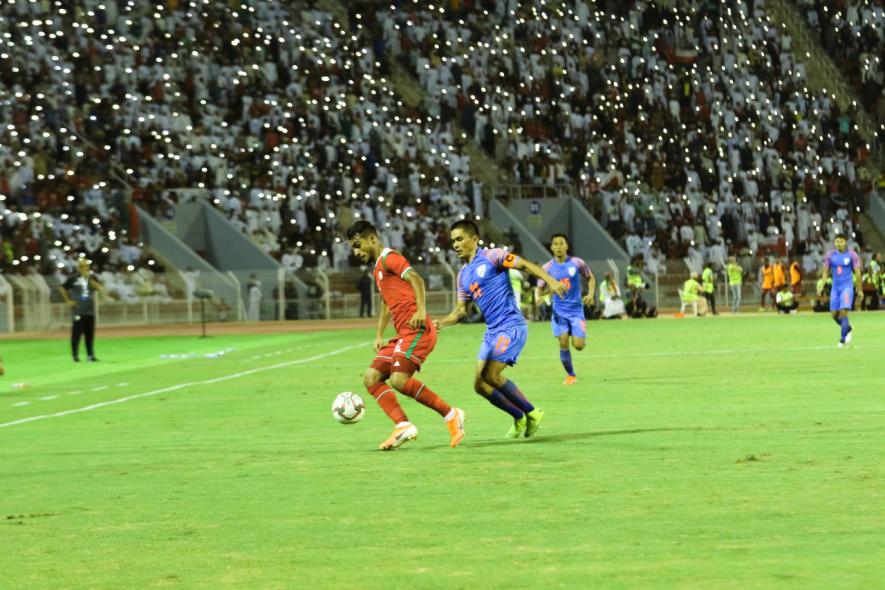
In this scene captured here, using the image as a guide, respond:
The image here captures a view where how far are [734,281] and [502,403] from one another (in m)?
40.6

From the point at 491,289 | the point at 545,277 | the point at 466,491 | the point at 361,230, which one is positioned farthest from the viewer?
the point at 491,289

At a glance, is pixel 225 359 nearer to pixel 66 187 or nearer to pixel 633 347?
pixel 633 347

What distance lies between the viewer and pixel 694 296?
2012 inches

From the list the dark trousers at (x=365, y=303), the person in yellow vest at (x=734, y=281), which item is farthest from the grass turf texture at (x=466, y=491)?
the person in yellow vest at (x=734, y=281)

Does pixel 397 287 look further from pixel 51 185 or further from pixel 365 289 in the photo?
pixel 365 289

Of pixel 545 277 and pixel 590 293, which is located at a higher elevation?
pixel 545 277

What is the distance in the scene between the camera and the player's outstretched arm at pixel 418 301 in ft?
43.7

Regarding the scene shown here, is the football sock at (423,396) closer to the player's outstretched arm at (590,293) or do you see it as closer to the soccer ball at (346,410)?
the soccer ball at (346,410)

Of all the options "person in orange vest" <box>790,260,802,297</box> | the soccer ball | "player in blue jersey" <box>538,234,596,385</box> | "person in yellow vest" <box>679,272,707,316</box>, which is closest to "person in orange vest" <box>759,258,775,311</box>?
"person in orange vest" <box>790,260,802,297</box>

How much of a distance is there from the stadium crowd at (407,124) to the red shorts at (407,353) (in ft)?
106

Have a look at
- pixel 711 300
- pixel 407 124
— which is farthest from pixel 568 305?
pixel 407 124

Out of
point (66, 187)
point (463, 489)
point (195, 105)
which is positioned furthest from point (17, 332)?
point (463, 489)

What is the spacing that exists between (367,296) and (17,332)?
38.4 feet

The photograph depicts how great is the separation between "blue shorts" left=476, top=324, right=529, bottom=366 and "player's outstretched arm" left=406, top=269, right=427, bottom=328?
0.64 m
